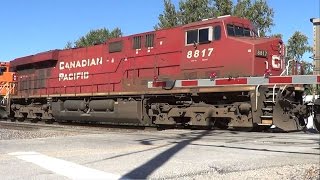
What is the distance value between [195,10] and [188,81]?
55.2 ft

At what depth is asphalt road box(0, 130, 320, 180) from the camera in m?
6.47

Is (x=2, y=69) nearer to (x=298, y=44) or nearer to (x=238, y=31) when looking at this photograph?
(x=238, y=31)

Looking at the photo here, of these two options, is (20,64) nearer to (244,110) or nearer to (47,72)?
(47,72)

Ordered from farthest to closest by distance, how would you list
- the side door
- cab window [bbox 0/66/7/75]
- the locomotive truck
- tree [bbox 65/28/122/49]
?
tree [bbox 65/28/122/49]
cab window [bbox 0/66/7/75]
the side door
the locomotive truck

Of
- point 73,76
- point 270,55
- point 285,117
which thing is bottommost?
point 285,117

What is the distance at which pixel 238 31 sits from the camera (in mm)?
14094

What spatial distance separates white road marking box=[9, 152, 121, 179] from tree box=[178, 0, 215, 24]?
2276cm

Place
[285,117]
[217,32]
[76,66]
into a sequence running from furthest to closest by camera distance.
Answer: [76,66], [217,32], [285,117]

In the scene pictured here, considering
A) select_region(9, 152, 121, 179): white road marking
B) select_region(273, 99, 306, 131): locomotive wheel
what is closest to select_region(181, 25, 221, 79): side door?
select_region(273, 99, 306, 131): locomotive wheel

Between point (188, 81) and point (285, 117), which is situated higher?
point (188, 81)

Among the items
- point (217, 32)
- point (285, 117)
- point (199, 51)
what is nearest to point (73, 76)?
point (199, 51)

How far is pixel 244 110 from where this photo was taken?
1287cm

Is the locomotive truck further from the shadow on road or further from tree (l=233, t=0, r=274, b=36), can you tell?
tree (l=233, t=0, r=274, b=36)

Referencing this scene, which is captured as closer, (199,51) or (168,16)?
(199,51)
